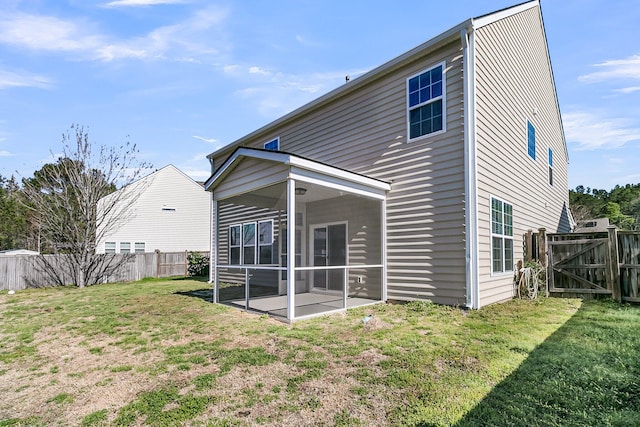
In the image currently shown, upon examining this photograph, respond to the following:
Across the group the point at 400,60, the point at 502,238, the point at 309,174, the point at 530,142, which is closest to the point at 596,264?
the point at 502,238

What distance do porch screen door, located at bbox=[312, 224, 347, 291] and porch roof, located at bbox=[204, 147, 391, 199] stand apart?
6.19 ft

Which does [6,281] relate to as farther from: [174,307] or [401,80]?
[401,80]

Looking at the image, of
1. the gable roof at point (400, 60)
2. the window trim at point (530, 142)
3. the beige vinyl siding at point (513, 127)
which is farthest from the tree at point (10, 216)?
the window trim at point (530, 142)

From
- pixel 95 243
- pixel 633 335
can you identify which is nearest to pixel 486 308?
pixel 633 335

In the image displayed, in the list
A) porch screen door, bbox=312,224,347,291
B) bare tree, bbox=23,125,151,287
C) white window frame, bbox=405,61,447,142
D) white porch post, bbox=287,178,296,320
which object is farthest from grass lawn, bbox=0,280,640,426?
bare tree, bbox=23,125,151,287

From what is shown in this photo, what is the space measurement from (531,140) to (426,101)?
17.8 ft

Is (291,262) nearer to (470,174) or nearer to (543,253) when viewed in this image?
(470,174)

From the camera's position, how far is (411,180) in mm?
7785

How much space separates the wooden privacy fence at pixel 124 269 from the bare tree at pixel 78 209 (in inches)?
10.7

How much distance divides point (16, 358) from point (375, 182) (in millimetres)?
6890

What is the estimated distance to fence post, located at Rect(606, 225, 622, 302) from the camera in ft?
25.2

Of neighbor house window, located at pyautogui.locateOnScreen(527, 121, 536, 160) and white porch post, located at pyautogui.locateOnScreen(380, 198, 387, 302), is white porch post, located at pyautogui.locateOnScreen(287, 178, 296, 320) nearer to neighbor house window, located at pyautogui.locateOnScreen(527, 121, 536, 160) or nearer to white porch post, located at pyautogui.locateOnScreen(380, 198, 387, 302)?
white porch post, located at pyautogui.locateOnScreen(380, 198, 387, 302)

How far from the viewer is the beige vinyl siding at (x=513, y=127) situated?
723 cm

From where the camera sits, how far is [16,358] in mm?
4805
